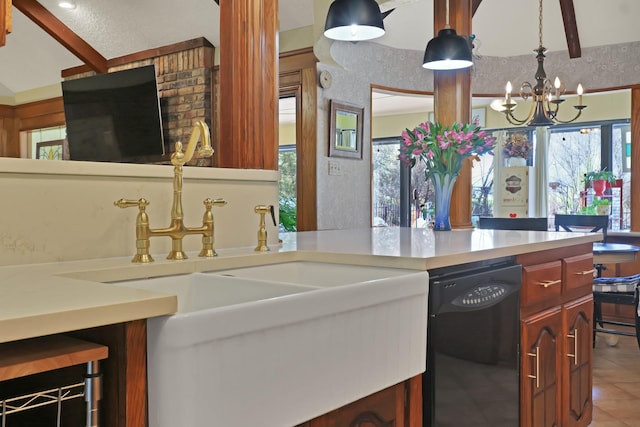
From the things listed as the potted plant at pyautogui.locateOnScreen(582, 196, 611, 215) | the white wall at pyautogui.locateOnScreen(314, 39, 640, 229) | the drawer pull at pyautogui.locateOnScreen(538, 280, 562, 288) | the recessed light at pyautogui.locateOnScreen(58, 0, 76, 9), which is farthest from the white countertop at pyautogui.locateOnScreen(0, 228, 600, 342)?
the recessed light at pyautogui.locateOnScreen(58, 0, 76, 9)

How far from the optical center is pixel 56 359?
805mm

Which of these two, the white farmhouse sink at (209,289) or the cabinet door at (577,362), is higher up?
the white farmhouse sink at (209,289)

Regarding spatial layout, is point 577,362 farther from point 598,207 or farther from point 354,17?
point 598,207

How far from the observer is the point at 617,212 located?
6.82m

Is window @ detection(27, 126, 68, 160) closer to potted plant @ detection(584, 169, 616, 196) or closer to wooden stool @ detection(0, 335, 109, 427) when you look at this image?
potted plant @ detection(584, 169, 616, 196)

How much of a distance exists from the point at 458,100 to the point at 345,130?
1.47 m

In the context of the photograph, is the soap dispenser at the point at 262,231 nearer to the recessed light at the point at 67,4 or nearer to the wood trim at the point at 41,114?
the recessed light at the point at 67,4

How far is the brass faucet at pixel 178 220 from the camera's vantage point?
58.2 inches

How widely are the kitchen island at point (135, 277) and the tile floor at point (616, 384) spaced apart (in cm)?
84

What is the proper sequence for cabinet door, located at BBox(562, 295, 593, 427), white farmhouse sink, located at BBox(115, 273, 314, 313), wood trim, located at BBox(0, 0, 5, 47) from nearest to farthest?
white farmhouse sink, located at BBox(115, 273, 314, 313) → wood trim, located at BBox(0, 0, 5, 47) → cabinet door, located at BBox(562, 295, 593, 427)

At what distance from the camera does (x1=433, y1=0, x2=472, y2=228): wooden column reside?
4051 mm

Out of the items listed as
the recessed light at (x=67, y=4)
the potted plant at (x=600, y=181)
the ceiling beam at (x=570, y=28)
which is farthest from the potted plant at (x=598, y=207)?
the recessed light at (x=67, y=4)

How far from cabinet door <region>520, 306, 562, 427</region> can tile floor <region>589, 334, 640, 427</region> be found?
0.74 metres

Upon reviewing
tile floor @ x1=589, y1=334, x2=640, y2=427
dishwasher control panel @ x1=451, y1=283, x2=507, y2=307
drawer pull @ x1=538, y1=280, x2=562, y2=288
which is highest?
dishwasher control panel @ x1=451, y1=283, x2=507, y2=307
